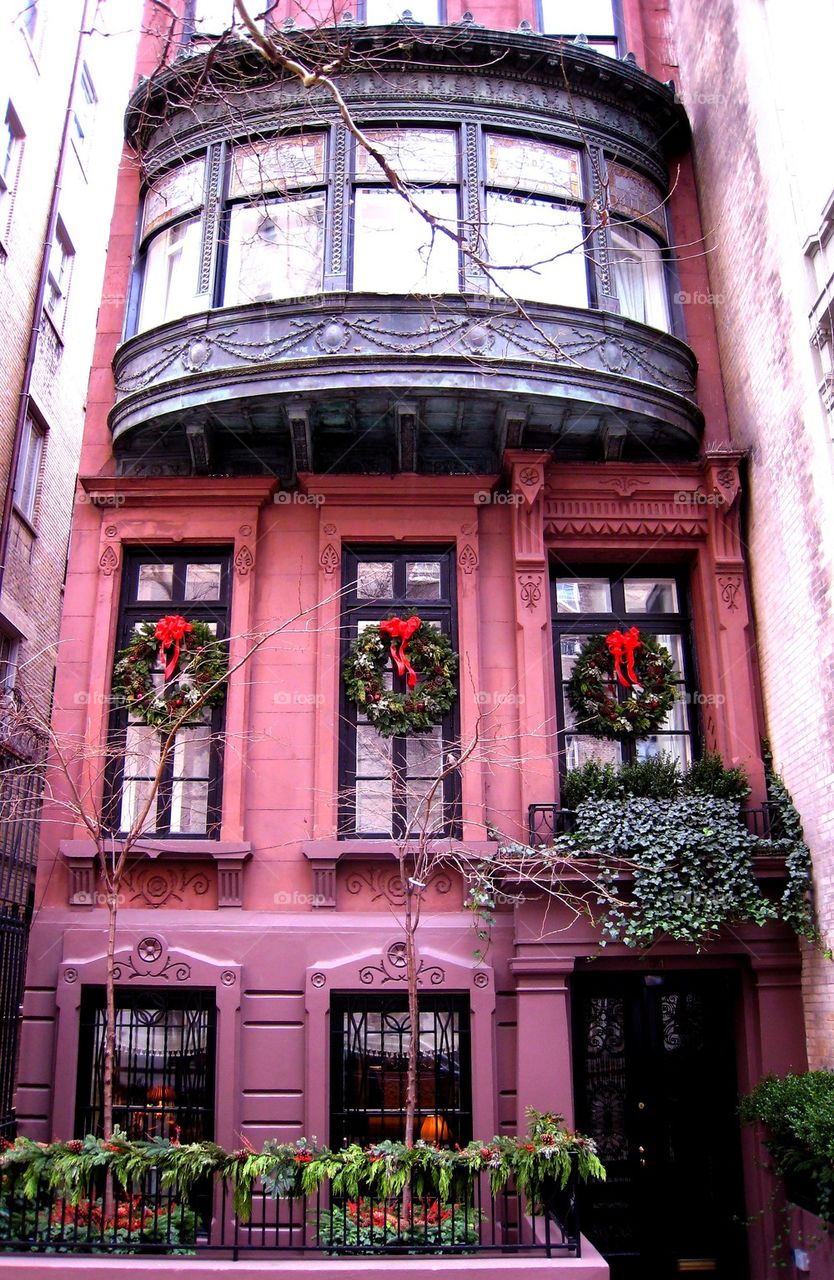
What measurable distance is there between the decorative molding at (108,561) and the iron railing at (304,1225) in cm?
631

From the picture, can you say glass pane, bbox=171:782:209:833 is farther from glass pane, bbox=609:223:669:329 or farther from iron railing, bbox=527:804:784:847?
glass pane, bbox=609:223:669:329

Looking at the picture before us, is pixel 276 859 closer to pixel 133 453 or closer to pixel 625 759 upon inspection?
pixel 625 759

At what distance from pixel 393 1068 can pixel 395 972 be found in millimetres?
958

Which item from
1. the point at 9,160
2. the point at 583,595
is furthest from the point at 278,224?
the point at 9,160

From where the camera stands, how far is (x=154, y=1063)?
428 inches

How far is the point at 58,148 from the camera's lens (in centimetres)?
1906

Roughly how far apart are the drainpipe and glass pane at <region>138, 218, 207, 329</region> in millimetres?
3983

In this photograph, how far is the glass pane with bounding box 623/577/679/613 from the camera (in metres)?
13.1

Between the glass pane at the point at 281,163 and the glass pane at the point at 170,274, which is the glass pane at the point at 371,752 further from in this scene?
the glass pane at the point at 281,163

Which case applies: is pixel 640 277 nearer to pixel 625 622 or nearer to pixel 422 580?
pixel 625 622

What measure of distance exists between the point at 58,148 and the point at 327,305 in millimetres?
9987

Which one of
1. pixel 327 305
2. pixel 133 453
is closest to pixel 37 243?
pixel 133 453

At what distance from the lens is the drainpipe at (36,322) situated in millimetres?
15828

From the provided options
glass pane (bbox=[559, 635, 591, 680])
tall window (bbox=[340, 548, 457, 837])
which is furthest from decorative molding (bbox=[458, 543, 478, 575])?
glass pane (bbox=[559, 635, 591, 680])
